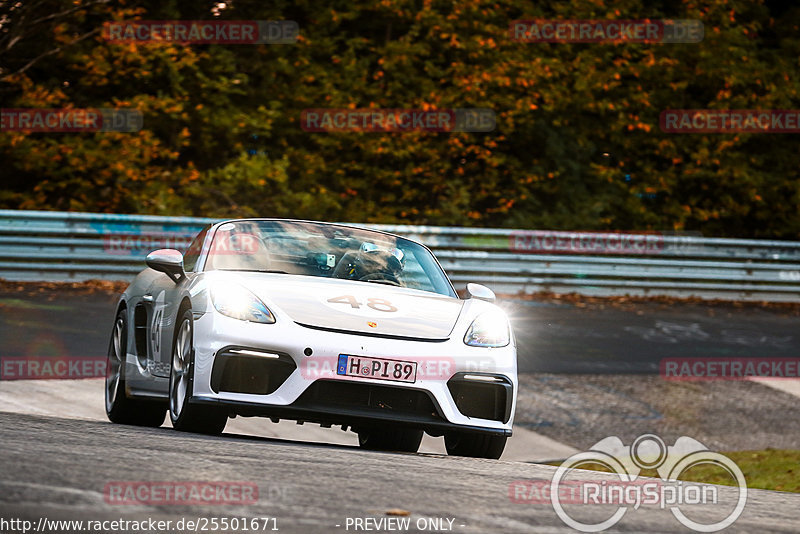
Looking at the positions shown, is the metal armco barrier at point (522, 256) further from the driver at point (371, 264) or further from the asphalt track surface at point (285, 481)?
the asphalt track surface at point (285, 481)

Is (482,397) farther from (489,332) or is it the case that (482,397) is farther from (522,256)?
(522,256)

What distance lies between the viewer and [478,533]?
403 cm

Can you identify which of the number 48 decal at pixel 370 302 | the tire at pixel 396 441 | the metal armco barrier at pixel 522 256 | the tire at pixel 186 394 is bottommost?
the metal armco barrier at pixel 522 256

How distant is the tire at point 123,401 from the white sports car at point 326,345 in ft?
1.78

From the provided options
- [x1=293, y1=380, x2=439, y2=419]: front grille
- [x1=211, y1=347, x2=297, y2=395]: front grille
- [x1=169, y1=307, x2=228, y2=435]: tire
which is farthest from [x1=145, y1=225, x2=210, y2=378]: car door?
[x1=293, y1=380, x2=439, y2=419]: front grille

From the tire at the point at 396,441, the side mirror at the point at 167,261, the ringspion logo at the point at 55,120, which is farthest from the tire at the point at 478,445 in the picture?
the ringspion logo at the point at 55,120

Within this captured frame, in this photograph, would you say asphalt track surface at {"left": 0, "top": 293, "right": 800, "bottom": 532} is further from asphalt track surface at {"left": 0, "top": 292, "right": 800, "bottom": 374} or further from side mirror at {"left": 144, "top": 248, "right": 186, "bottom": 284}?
asphalt track surface at {"left": 0, "top": 292, "right": 800, "bottom": 374}

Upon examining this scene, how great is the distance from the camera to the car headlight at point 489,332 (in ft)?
22.4

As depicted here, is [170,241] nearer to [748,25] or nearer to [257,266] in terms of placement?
[257,266]

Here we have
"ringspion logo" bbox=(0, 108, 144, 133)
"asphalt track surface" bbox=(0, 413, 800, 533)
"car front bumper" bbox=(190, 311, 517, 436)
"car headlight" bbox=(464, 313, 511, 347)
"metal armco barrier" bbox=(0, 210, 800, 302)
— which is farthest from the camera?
"ringspion logo" bbox=(0, 108, 144, 133)

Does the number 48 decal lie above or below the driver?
above

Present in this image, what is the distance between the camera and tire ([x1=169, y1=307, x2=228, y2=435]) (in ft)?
21.9

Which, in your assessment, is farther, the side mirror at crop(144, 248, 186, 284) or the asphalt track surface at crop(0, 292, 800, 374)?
the asphalt track surface at crop(0, 292, 800, 374)

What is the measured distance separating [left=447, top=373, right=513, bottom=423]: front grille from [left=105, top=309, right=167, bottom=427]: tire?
226 centimetres
